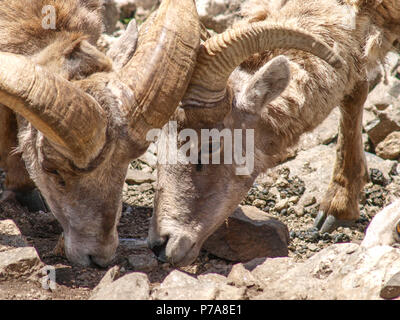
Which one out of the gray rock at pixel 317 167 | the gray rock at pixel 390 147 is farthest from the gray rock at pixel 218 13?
the gray rock at pixel 390 147

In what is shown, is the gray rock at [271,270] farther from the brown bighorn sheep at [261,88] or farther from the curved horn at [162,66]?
the curved horn at [162,66]

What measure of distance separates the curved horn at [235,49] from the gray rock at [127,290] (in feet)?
7.13

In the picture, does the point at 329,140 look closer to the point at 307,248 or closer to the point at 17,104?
the point at 307,248

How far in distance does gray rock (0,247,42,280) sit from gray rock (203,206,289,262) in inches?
96.5

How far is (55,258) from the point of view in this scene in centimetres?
651

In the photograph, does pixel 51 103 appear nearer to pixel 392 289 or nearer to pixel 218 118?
pixel 218 118

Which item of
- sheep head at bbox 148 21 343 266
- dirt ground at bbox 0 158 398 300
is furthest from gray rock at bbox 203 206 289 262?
sheep head at bbox 148 21 343 266

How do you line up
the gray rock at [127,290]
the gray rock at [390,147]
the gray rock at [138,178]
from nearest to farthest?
the gray rock at [127,290] → the gray rock at [138,178] → the gray rock at [390,147]

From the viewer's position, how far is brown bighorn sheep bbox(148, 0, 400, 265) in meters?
6.39

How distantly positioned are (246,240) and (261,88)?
1851 millimetres

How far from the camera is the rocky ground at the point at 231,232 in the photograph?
5242mm

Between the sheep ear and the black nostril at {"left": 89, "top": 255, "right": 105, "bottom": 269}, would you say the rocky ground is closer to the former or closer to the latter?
the black nostril at {"left": 89, "top": 255, "right": 105, "bottom": 269}
